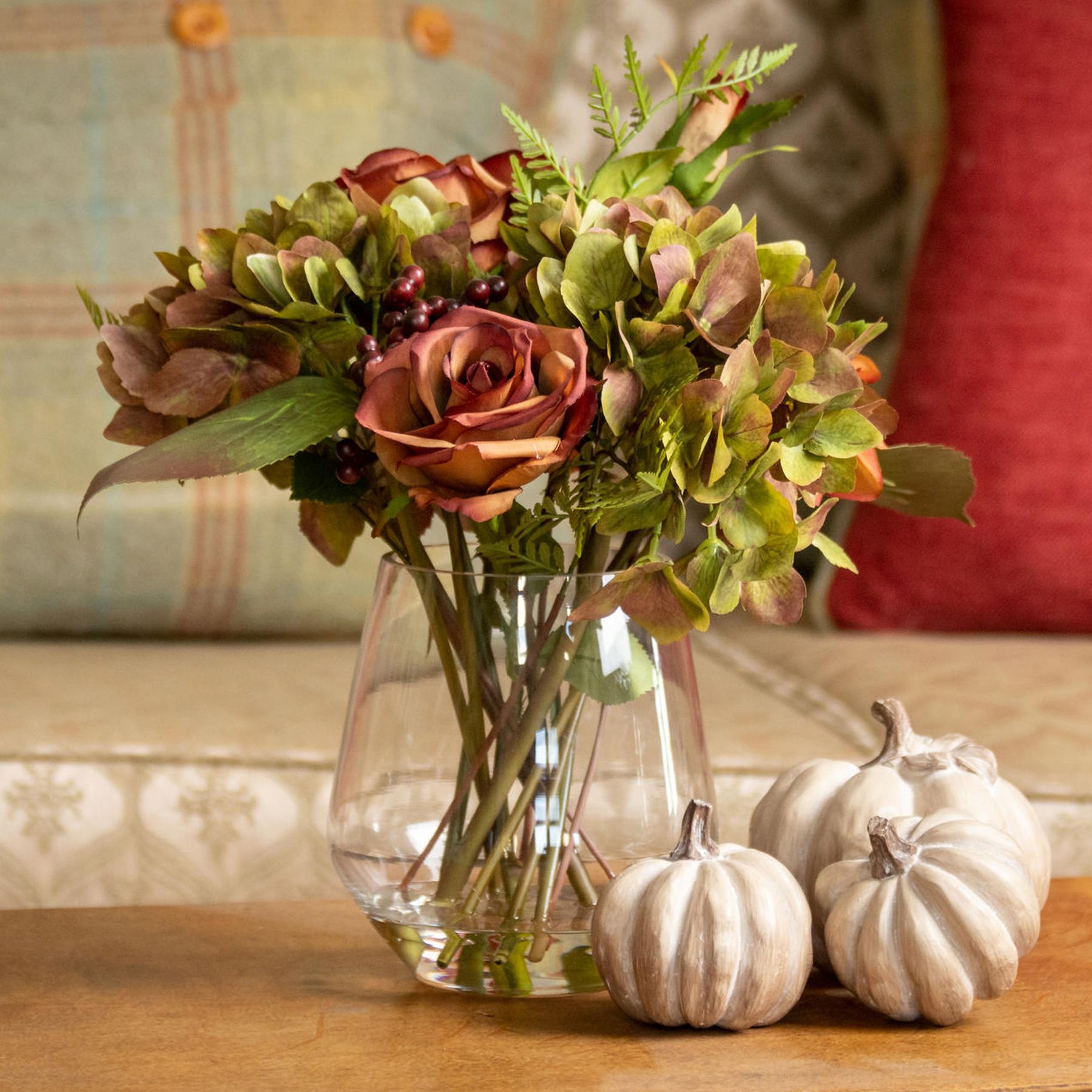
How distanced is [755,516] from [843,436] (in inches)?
1.9

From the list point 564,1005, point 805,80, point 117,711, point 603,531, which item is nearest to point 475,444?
point 603,531

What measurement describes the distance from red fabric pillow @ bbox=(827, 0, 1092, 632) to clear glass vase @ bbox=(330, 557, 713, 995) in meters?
0.86

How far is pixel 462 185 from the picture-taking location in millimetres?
571

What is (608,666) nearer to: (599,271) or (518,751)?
(518,751)

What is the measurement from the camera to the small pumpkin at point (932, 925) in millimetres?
543

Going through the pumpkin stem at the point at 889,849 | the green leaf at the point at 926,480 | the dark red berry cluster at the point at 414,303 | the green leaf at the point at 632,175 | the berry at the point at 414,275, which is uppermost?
the green leaf at the point at 632,175

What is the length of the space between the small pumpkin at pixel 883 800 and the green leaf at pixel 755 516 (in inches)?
6.3

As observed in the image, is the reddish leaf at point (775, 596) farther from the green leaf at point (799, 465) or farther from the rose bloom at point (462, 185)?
the rose bloom at point (462, 185)

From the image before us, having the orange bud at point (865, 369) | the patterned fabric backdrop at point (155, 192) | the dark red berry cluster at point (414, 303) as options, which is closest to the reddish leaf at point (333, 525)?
the dark red berry cluster at point (414, 303)

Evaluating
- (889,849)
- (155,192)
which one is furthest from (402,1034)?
(155,192)

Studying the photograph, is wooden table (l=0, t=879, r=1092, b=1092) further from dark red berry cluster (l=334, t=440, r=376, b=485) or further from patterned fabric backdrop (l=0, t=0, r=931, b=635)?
patterned fabric backdrop (l=0, t=0, r=931, b=635)

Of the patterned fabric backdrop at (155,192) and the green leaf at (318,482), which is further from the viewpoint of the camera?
the patterned fabric backdrop at (155,192)

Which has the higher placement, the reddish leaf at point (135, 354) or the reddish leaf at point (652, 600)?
the reddish leaf at point (135, 354)

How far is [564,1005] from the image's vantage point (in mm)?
598
